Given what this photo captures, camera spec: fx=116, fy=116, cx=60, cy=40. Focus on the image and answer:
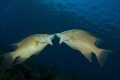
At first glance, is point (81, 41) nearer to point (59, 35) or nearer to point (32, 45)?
point (59, 35)

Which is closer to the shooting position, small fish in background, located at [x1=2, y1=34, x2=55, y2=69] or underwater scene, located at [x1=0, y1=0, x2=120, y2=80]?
small fish in background, located at [x1=2, y1=34, x2=55, y2=69]

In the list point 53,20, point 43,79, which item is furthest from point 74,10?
point 43,79

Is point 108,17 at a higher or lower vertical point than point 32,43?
higher

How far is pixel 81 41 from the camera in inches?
82.4

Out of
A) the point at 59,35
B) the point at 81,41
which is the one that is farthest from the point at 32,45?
the point at 81,41

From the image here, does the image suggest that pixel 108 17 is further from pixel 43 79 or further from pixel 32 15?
pixel 32 15

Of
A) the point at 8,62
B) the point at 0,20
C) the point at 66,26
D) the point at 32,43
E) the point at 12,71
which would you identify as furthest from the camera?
the point at 0,20

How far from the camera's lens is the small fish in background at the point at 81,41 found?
1923 millimetres

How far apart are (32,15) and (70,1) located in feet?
70.8

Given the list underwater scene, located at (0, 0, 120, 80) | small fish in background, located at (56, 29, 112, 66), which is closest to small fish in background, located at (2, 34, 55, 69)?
underwater scene, located at (0, 0, 120, 80)

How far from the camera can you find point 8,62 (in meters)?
2.27

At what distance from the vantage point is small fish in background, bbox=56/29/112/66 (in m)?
1.92

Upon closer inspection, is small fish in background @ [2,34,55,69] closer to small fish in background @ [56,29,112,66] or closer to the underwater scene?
the underwater scene

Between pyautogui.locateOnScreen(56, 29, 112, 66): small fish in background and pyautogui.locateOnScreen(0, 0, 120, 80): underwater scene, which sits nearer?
pyautogui.locateOnScreen(56, 29, 112, 66): small fish in background
